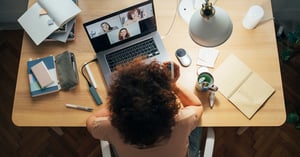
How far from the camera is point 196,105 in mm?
1539

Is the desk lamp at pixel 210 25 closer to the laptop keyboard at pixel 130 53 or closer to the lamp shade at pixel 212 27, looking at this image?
the lamp shade at pixel 212 27

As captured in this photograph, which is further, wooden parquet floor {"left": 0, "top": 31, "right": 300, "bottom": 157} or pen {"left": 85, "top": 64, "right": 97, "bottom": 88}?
wooden parquet floor {"left": 0, "top": 31, "right": 300, "bottom": 157}

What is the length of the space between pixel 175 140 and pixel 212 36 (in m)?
0.43

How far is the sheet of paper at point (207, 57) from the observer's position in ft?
5.43

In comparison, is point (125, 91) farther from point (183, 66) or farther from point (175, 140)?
point (183, 66)

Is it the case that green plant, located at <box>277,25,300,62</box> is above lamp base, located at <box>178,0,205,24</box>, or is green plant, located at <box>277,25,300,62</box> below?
below

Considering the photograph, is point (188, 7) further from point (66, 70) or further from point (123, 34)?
point (66, 70)

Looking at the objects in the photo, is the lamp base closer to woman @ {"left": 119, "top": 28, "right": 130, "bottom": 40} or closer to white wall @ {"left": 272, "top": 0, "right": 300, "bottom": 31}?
woman @ {"left": 119, "top": 28, "right": 130, "bottom": 40}

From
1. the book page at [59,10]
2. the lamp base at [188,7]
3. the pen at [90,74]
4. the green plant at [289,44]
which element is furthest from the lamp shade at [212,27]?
the green plant at [289,44]

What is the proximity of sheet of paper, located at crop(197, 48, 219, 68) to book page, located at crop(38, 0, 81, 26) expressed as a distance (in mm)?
606

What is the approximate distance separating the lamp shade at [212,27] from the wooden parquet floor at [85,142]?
1084 millimetres

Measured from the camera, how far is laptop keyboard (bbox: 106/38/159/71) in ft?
5.49

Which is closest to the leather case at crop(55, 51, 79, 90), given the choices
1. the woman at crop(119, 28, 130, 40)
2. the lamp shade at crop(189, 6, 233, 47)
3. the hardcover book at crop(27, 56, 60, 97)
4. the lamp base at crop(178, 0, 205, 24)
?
the hardcover book at crop(27, 56, 60, 97)

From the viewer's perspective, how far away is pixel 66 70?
5.44ft
